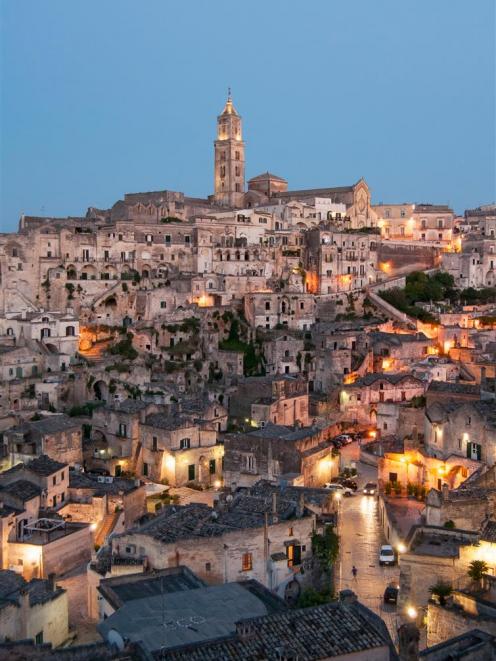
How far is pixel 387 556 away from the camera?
24.8 m

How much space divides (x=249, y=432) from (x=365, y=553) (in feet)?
34.7

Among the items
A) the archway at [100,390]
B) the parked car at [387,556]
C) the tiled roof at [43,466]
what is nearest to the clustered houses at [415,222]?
the archway at [100,390]

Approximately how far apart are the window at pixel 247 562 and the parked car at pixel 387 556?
16.6 feet

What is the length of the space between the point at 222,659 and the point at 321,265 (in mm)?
50612

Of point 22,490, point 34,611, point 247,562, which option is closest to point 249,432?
point 22,490

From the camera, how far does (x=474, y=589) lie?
19.0 metres

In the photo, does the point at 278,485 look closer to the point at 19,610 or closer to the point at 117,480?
the point at 117,480

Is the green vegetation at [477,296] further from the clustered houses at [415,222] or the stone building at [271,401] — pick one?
the stone building at [271,401]

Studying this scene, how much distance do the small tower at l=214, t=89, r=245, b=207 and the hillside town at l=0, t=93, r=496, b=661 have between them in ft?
20.0

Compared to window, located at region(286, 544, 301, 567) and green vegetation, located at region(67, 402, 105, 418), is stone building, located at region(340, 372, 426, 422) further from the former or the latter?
window, located at region(286, 544, 301, 567)

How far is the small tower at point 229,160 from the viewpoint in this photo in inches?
3344

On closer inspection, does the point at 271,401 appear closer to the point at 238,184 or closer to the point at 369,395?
the point at 369,395

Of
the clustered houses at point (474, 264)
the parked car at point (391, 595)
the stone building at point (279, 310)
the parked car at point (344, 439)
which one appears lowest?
the parked car at point (391, 595)

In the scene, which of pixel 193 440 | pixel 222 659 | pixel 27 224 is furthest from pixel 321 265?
pixel 222 659
